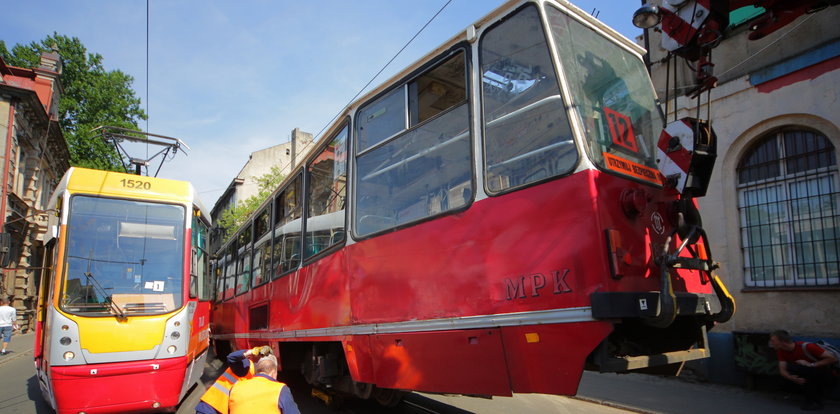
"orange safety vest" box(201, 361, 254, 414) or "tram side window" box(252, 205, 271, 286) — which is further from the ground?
"tram side window" box(252, 205, 271, 286)

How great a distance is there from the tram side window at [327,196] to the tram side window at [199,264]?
2357mm

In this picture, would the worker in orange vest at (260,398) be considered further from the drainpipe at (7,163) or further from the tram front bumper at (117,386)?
the drainpipe at (7,163)

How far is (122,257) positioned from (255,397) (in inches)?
191

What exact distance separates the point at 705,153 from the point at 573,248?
1219 millimetres

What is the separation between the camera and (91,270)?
21.2 ft

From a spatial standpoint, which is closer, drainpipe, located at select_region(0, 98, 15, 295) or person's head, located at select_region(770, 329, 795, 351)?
person's head, located at select_region(770, 329, 795, 351)

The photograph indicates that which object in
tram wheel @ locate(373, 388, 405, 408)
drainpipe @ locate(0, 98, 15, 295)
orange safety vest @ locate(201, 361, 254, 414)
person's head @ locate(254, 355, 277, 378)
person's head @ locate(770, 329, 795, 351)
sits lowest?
tram wheel @ locate(373, 388, 405, 408)

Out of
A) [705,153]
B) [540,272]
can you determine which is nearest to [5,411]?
[540,272]

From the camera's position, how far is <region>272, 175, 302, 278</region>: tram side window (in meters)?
6.66

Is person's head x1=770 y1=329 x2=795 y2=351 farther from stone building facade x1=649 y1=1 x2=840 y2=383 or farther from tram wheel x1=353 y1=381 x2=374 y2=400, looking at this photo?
tram wheel x1=353 y1=381 x2=374 y2=400

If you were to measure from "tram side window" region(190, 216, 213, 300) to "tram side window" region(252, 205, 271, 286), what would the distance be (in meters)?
0.80

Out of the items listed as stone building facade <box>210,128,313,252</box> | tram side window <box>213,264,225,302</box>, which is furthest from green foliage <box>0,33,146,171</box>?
tram side window <box>213,264,225,302</box>

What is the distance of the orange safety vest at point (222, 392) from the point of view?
3.18 meters

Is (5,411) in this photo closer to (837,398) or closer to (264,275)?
(264,275)
